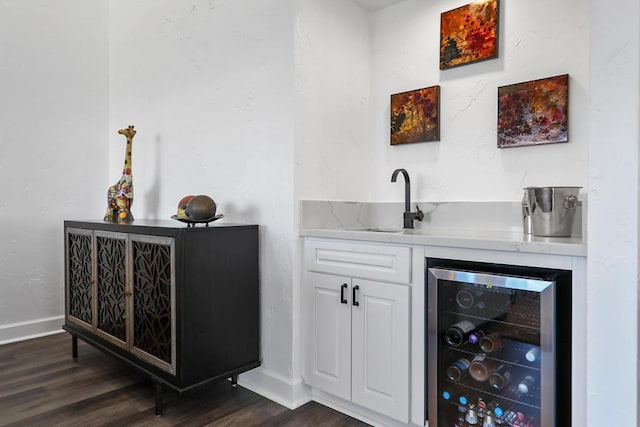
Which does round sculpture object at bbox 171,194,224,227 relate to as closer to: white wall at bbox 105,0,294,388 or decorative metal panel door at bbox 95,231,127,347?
white wall at bbox 105,0,294,388

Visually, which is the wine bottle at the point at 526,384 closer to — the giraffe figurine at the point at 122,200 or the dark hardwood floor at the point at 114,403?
the dark hardwood floor at the point at 114,403

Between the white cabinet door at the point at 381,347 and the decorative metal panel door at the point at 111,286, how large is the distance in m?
1.31

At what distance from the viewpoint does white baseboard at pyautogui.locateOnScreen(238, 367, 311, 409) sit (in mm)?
2207

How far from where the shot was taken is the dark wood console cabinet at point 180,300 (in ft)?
6.65

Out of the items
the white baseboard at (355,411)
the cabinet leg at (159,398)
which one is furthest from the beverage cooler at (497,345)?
the cabinet leg at (159,398)

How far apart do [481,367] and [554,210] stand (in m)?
0.69

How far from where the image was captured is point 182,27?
2881 mm

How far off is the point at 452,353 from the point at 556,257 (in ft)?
1.89

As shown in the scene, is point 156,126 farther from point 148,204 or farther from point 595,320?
point 595,320

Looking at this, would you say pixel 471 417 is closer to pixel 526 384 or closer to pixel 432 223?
pixel 526 384

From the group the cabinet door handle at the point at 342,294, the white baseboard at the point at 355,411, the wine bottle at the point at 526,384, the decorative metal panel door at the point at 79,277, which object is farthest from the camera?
the decorative metal panel door at the point at 79,277

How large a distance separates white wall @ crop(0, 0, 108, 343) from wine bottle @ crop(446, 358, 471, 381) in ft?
10.3

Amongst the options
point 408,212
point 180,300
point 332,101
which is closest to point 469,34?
point 332,101

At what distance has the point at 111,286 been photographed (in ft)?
8.32
